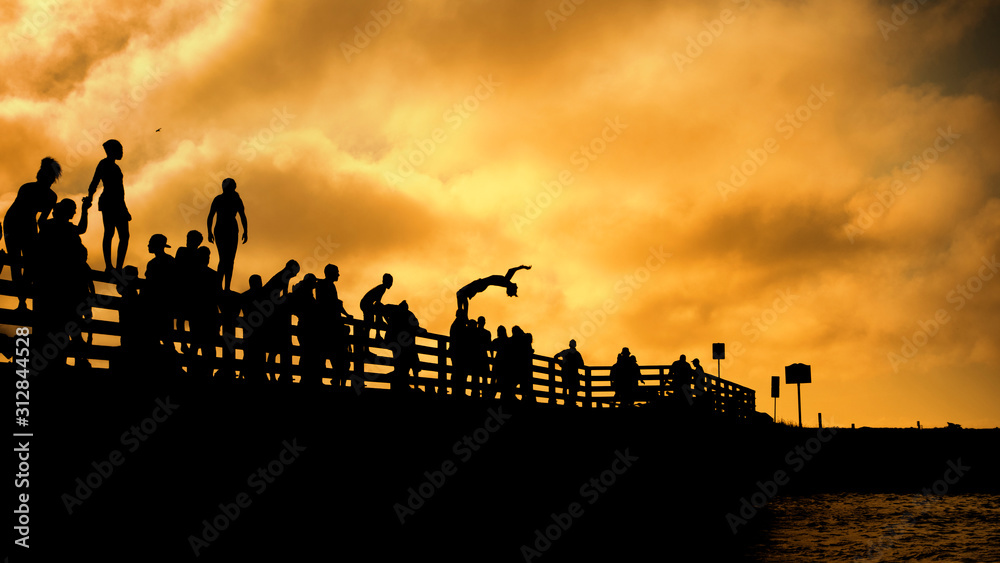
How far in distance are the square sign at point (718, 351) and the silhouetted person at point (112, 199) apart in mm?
22470

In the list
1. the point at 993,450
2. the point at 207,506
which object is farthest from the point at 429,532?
the point at 993,450

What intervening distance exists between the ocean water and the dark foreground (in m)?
0.86

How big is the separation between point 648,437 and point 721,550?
483 cm

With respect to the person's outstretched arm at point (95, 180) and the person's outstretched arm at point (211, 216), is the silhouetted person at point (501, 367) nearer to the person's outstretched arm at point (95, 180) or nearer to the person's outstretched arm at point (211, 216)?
the person's outstretched arm at point (211, 216)

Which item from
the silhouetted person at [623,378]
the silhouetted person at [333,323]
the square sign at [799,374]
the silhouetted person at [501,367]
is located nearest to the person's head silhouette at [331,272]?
the silhouetted person at [333,323]

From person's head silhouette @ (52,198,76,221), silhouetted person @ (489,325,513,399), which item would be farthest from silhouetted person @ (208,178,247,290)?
silhouetted person @ (489,325,513,399)

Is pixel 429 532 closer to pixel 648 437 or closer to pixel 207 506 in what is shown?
pixel 207 506

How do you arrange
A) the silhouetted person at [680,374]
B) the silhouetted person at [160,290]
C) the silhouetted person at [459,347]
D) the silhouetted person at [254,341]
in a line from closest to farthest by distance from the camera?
the silhouetted person at [160,290] → the silhouetted person at [254,341] → the silhouetted person at [459,347] → the silhouetted person at [680,374]

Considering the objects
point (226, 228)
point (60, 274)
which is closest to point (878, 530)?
point (226, 228)

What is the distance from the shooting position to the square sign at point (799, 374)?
30.2m

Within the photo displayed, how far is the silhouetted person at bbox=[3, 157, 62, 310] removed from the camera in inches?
299

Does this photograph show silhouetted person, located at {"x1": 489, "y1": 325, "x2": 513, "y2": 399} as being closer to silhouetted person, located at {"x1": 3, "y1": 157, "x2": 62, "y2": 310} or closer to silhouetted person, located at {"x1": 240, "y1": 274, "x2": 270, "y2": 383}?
silhouetted person, located at {"x1": 240, "y1": 274, "x2": 270, "y2": 383}

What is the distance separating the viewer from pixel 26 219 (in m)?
7.82

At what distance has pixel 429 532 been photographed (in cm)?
1248
